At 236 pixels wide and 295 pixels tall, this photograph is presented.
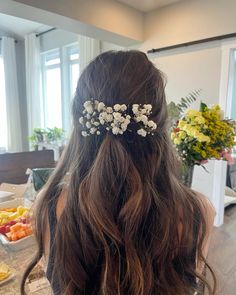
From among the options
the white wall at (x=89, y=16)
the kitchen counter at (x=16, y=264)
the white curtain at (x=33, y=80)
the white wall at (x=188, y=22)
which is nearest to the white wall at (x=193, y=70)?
the white wall at (x=188, y=22)

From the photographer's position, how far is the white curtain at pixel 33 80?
189 inches

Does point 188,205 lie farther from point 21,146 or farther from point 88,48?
point 21,146

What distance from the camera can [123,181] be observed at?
64cm

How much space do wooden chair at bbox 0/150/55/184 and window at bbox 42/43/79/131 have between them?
2450mm

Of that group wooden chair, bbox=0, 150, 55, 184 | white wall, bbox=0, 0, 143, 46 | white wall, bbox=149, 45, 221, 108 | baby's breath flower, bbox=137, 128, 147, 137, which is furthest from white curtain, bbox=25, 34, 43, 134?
baby's breath flower, bbox=137, 128, 147, 137

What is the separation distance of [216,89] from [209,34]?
571 millimetres

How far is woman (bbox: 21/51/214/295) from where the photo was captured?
62cm

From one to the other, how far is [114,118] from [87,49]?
3.47 m

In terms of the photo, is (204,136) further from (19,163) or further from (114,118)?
(19,163)

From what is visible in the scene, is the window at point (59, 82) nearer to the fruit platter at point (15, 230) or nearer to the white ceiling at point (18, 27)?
the white ceiling at point (18, 27)

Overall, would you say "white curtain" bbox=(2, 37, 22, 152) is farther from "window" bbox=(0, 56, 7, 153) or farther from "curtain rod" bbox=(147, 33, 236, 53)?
"curtain rod" bbox=(147, 33, 236, 53)

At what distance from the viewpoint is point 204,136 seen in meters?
1.09

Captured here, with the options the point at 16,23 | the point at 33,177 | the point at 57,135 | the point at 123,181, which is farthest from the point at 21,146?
the point at 123,181

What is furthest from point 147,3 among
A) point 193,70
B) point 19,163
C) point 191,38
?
point 19,163
